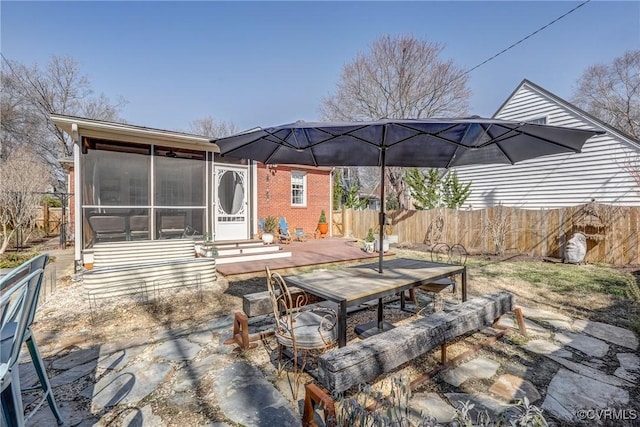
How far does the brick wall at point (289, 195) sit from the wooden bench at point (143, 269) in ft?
13.1

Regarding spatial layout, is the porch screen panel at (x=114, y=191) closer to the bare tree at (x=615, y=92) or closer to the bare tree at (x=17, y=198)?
the bare tree at (x=17, y=198)

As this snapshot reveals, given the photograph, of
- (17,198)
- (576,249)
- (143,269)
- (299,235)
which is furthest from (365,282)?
(17,198)

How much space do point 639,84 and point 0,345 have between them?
90.5 ft

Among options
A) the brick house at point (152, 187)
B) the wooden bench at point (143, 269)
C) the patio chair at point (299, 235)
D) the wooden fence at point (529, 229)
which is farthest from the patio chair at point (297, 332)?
the wooden fence at point (529, 229)

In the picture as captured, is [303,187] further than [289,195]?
Yes

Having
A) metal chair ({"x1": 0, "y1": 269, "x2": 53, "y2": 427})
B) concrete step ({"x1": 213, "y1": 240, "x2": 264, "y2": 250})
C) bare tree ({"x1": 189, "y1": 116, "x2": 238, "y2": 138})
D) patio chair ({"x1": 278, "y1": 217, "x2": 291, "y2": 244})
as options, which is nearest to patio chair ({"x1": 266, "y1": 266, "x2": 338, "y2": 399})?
metal chair ({"x1": 0, "y1": 269, "x2": 53, "y2": 427})

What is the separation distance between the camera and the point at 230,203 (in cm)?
924

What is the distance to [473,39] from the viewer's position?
11805 mm

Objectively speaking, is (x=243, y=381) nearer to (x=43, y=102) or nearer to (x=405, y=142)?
(x=405, y=142)

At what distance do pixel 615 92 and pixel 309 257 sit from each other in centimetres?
2370

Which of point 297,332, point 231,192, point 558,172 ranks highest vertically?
point 558,172

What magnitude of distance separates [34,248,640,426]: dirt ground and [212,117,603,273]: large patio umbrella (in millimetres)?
1353

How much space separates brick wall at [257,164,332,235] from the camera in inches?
423

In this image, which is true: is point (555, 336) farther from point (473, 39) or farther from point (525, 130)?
point (473, 39)
